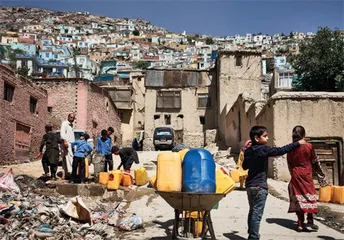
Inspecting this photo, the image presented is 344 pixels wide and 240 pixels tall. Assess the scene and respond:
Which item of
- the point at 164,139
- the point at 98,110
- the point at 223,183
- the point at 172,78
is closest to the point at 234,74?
the point at 172,78

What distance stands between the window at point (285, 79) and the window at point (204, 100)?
702 centimetres

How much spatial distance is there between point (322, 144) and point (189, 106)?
2041 cm

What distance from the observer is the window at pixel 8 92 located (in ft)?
47.8

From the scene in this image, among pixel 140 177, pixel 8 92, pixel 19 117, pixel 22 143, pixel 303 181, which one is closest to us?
pixel 303 181

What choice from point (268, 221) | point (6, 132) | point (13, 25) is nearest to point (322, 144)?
point (268, 221)

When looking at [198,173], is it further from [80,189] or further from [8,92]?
[8,92]

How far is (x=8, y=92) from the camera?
48.8ft

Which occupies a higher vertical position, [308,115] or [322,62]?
[322,62]

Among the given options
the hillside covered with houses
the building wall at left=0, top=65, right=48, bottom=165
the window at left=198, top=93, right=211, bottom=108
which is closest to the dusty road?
the building wall at left=0, top=65, right=48, bottom=165

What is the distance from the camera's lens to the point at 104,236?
5441 mm

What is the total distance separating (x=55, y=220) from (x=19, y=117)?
37.2 feet

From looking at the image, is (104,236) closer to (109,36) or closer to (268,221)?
(268,221)

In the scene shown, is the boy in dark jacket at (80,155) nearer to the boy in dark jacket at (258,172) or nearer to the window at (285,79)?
the boy in dark jacket at (258,172)

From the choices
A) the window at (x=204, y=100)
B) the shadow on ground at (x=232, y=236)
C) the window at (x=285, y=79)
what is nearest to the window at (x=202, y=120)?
the window at (x=204, y=100)
